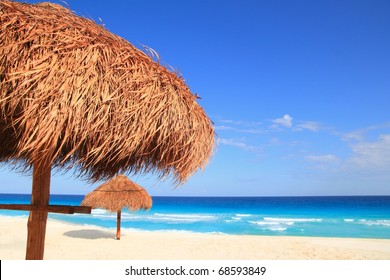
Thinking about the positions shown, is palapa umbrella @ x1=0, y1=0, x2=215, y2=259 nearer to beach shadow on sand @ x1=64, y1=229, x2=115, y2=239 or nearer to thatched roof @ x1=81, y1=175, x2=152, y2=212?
thatched roof @ x1=81, y1=175, x2=152, y2=212

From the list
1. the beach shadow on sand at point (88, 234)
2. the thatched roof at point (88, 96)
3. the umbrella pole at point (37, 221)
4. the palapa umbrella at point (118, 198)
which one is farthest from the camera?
the beach shadow on sand at point (88, 234)

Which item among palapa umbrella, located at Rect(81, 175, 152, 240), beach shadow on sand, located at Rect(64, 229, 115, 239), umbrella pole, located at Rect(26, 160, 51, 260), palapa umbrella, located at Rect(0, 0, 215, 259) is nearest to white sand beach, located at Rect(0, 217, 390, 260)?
beach shadow on sand, located at Rect(64, 229, 115, 239)

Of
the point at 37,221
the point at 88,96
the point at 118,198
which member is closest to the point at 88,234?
the point at 118,198

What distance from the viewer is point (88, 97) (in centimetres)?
208

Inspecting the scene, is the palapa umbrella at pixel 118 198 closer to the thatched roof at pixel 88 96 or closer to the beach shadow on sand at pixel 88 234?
the beach shadow on sand at pixel 88 234

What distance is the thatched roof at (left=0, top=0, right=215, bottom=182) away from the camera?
6.56 feet

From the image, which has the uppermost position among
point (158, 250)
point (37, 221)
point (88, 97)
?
point (88, 97)

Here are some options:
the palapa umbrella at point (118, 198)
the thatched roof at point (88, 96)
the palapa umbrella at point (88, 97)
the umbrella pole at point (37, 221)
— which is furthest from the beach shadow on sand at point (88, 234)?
the thatched roof at point (88, 96)

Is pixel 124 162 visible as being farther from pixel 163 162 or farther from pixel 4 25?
pixel 4 25

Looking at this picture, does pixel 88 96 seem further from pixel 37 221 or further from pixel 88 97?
pixel 37 221

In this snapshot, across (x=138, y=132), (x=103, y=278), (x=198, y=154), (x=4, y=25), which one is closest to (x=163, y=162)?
(x=198, y=154)

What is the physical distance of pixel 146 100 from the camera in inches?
89.0

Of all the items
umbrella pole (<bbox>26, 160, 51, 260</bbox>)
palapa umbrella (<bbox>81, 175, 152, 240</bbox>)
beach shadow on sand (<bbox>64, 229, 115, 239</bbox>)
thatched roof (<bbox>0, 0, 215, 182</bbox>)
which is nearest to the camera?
thatched roof (<bbox>0, 0, 215, 182</bbox>)

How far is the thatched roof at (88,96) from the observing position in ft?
6.56
